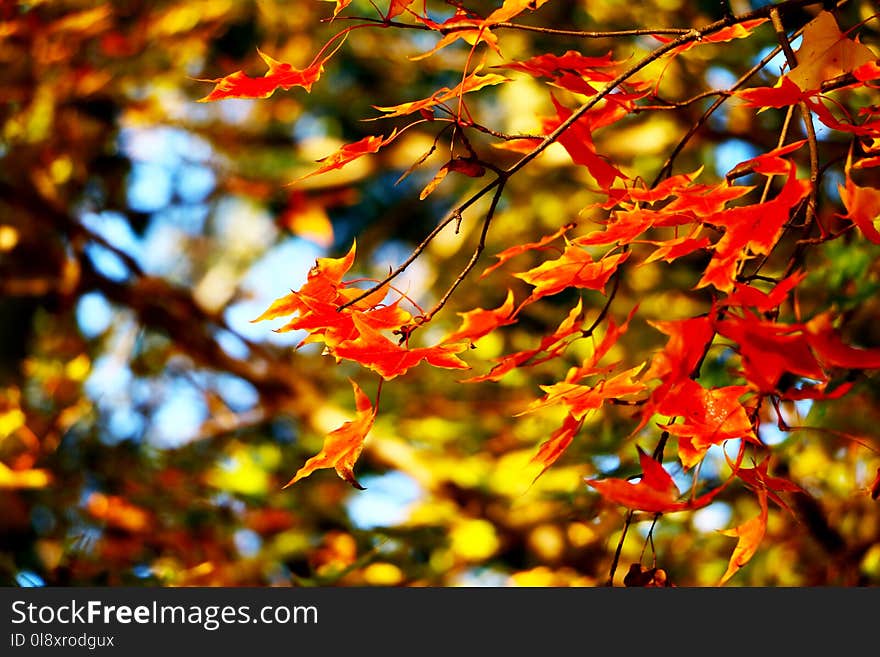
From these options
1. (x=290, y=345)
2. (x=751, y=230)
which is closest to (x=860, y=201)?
(x=751, y=230)

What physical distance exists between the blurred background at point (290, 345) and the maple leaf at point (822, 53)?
0.71 m

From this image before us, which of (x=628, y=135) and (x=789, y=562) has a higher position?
(x=628, y=135)

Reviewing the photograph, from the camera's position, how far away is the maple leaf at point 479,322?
0.43 meters

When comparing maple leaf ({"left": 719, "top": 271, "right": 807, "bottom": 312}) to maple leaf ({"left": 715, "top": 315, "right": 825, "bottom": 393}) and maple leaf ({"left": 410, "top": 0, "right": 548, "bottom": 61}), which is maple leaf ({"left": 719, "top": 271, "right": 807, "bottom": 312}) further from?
maple leaf ({"left": 410, "top": 0, "right": 548, "bottom": 61})

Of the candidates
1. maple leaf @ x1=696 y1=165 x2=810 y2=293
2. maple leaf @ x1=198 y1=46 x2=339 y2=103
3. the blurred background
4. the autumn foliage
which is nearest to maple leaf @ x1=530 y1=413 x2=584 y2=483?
the autumn foliage

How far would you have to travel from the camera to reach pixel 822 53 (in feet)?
1.31

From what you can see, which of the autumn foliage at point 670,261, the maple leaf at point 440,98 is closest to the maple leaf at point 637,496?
the autumn foliage at point 670,261

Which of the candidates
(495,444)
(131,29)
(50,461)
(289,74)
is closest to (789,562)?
(495,444)

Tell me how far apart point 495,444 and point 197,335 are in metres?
0.63

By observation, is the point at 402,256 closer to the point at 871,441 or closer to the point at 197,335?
the point at 197,335

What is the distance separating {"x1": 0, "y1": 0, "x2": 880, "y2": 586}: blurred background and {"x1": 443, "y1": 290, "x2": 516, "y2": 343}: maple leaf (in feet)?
2.16

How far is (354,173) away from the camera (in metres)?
1.52

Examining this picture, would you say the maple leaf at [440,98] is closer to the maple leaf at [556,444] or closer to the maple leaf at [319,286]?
the maple leaf at [319,286]

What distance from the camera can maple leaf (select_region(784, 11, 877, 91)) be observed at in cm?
40
